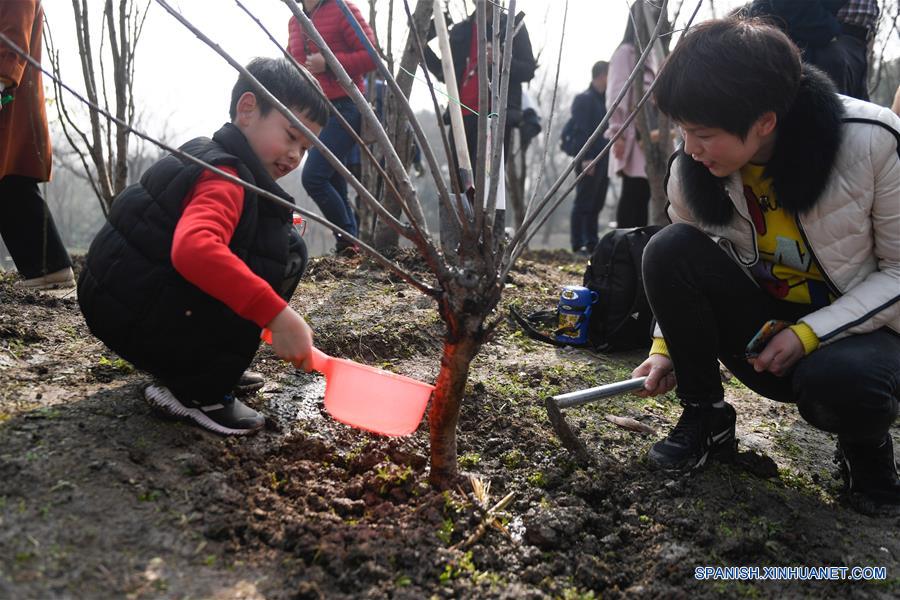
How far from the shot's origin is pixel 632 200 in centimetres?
570

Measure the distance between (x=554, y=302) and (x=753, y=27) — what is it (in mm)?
2424

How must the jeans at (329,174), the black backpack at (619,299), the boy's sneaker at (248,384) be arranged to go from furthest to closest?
the jeans at (329,174) → the black backpack at (619,299) → the boy's sneaker at (248,384)

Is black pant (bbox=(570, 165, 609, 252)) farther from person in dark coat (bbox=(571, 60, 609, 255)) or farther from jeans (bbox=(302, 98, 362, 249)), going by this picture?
jeans (bbox=(302, 98, 362, 249))

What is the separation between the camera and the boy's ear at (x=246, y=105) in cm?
189

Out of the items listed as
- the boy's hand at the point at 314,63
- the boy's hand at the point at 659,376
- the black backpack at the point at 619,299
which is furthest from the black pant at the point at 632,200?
the boy's hand at the point at 659,376

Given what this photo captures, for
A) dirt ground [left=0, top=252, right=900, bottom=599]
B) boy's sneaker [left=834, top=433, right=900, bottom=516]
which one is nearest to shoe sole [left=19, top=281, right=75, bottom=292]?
dirt ground [left=0, top=252, right=900, bottom=599]

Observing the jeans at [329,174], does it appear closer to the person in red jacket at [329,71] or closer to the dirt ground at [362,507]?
the person in red jacket at [329,71]

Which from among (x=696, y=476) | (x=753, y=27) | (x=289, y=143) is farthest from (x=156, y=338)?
(x=753, y=27)

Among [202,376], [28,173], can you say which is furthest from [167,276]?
[28,173]

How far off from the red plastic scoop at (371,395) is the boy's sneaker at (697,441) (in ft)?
2.47

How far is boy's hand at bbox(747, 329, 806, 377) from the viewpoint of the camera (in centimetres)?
171

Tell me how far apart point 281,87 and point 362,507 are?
3.91ft

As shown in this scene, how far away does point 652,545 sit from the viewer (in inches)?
61.9

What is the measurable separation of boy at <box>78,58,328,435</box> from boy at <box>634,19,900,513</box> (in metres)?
1.03
